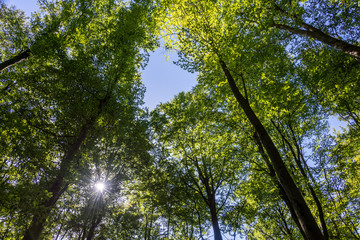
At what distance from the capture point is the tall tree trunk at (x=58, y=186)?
559cm

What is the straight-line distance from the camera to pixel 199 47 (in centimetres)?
867

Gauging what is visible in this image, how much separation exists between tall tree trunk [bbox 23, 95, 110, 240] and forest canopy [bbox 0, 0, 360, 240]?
0.17 feet

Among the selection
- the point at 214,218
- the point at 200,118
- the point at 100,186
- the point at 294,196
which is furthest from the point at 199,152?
the point at 294,196

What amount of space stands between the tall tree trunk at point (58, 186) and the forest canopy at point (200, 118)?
0.05m

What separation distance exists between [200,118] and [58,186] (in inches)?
406

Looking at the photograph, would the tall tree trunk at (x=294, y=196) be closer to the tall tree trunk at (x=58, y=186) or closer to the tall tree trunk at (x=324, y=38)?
the tall tree trunk at (x=324, y=38)

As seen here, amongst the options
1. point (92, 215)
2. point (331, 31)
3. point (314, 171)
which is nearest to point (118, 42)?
point (92, 215)

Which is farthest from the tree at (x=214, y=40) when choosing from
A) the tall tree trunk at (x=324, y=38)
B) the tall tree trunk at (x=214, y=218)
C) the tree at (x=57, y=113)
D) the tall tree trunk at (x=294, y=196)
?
the tall tree trunk at (x=214, y=218)

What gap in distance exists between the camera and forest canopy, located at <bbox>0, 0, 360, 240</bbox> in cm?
643

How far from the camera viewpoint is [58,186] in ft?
22.1

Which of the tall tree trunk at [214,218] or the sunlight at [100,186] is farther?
the tall tree trunk at [214,218]

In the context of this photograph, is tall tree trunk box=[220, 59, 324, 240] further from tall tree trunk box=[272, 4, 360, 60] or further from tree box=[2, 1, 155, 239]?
tree box=[2, 1, 155, 239]

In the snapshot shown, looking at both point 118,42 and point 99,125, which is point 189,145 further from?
point 118,42

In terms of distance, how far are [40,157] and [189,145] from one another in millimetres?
9801
